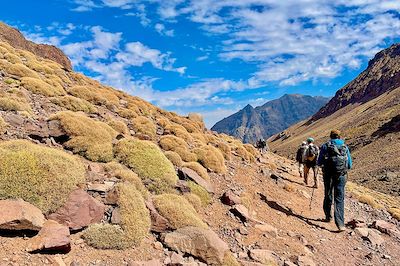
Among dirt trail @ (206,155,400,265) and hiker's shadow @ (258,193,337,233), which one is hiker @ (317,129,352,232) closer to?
hiker's shadow @ (258,193,337,233)

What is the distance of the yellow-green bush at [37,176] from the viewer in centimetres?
818

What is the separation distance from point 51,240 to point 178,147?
10223 millimetres

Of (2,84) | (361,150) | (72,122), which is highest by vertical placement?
(2,84)

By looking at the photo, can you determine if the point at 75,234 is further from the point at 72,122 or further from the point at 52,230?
the point at 72,122

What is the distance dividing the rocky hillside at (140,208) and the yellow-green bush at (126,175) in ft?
0.11

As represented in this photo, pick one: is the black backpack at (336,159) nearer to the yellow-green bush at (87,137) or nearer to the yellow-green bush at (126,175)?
the yellow-green bush at (126,175)

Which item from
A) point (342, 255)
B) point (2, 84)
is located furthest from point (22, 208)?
point (2, 84)

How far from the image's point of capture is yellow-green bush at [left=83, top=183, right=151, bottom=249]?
26.7 ft

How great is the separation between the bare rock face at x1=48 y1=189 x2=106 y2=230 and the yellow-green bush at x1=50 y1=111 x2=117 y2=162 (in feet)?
11.2

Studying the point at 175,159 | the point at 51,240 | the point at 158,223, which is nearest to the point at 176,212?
the point at 158,223

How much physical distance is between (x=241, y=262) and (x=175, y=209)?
2.27m

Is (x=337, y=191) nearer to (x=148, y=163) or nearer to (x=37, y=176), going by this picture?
(x=148, y=163)

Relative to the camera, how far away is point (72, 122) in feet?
45.6

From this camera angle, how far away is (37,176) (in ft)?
28.3
